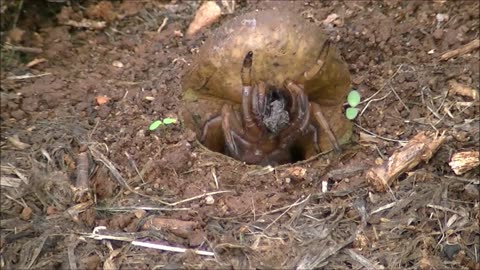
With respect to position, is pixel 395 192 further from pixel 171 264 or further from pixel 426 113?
pixel 171 264

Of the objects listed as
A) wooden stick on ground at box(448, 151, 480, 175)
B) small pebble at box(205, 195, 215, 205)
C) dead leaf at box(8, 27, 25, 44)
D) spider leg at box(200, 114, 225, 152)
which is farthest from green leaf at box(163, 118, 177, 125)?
wooden stick on ground at box(448, 151, 480, 175)

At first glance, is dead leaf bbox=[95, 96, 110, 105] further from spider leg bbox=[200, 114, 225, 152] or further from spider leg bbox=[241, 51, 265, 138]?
spider leg bbox=[241, 51, 265, 138]

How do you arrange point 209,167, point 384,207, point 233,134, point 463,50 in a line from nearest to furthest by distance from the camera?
point 384,207, point 209,167, point 233,134, point 463,50

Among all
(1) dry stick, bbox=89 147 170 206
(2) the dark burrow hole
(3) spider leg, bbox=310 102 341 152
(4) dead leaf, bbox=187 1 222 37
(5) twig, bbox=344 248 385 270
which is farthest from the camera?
(4) dead leaf, bbox=187 1 222 37

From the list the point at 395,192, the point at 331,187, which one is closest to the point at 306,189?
the point at 331,187

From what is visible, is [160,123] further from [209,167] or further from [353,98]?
[353,98]

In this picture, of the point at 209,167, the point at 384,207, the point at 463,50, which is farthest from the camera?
the point at 463,50

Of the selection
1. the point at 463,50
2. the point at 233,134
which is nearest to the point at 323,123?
the point at 233,134
